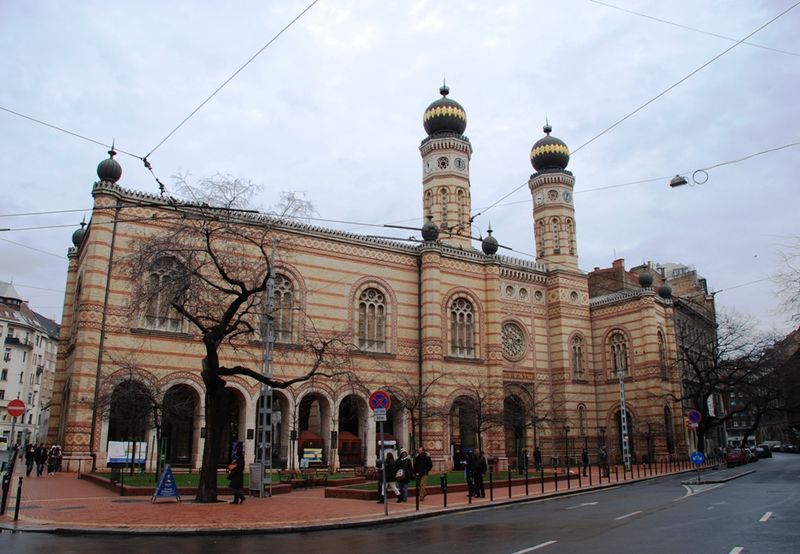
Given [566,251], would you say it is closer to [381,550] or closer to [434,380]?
[434,380]

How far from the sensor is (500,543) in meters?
10.2

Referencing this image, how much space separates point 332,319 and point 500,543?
22.9 metres

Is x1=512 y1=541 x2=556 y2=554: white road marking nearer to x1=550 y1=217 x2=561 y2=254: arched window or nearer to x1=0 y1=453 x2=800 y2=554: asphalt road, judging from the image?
x1=0 y1=453 x2=800 y2=554: asphalt road

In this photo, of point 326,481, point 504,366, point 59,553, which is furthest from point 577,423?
point 59,553

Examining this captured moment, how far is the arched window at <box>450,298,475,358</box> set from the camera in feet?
120

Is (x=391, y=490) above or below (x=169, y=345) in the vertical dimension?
below

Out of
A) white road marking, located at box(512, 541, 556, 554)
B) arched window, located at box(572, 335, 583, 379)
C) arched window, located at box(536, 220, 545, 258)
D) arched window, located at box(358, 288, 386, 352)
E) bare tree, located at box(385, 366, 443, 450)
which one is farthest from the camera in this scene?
arched window, located at box(536, 220, 545, 258)

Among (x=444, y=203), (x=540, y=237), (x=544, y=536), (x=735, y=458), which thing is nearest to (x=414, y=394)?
(x=444, y=203)

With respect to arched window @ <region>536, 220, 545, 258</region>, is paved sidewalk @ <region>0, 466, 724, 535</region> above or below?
below

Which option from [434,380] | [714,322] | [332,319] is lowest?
[434,380]

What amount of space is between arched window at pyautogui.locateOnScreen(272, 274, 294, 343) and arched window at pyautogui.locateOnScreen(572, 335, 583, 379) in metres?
19.9

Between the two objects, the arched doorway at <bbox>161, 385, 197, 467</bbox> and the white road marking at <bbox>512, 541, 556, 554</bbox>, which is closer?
the white road marking at <bbox>512, 541, 556, 554</bbox>

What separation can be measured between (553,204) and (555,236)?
7.61ft

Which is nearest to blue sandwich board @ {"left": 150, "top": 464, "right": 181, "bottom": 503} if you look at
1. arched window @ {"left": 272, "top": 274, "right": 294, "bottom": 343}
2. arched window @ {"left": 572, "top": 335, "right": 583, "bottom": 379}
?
arched window @ {"left": 272, "top": 274, "right": 294, "bottom": 343}
